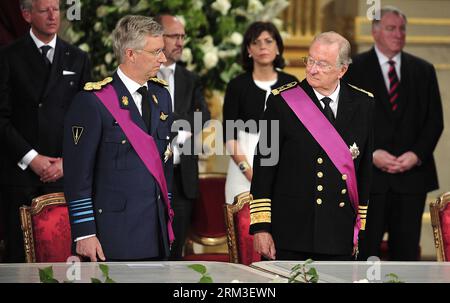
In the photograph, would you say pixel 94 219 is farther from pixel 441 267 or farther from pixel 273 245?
pixel 441 267

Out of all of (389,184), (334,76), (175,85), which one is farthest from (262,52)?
(334,76)

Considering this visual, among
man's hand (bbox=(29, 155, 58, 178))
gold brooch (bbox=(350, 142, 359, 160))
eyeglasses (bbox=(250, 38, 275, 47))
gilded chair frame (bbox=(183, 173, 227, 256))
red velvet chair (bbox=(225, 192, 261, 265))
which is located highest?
eyeglasses (bbox=(250, 38, 275, 47))

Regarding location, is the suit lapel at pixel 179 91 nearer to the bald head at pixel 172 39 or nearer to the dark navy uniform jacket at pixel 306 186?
the bald head at pixel 172 39

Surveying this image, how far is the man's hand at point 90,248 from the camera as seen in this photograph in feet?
11.8

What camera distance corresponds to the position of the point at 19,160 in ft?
15.5

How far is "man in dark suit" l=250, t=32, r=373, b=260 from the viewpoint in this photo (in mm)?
3656

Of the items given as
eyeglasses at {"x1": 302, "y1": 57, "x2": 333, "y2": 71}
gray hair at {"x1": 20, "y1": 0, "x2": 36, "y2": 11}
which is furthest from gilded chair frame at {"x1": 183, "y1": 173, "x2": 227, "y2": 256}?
eyeglasses at {"x1": 302, "y1": 57, "x2": 333, "y2": 71}

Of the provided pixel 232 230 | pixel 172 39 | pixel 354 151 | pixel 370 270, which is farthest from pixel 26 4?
pixel 370 270

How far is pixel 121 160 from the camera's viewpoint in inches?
143

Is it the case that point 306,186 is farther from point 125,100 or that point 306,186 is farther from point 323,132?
point 125,100

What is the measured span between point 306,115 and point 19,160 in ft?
5.36

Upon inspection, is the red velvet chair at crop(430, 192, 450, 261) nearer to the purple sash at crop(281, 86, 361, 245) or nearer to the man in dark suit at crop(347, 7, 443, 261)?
the purple sash at crop(281, 86, 361, 245)

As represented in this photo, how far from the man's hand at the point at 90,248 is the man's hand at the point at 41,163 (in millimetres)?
1125

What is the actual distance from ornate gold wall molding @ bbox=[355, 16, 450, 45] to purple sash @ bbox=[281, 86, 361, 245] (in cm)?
291
